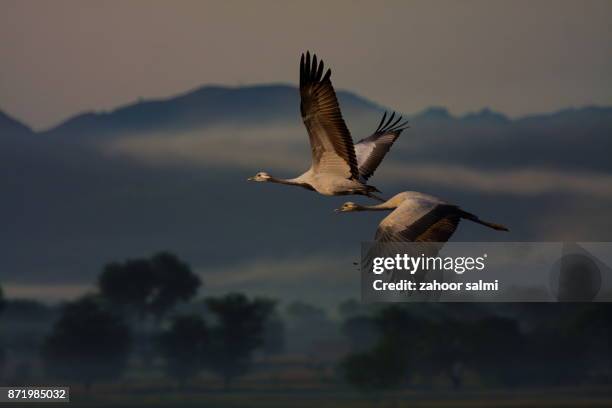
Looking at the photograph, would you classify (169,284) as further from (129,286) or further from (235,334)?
(235,334)

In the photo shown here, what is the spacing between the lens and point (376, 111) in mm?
145625

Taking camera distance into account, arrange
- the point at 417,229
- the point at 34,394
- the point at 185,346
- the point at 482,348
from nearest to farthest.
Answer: the point at 417,229
the point at 34,394
the point at 482,348
the point at 185,346

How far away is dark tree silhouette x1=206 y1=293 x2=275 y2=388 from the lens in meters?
74.4

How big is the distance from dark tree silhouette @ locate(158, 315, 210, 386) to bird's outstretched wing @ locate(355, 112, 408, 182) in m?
49.1

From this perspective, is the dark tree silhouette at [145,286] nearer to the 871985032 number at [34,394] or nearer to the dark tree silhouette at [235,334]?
the dark tree silhouette at [235,334]

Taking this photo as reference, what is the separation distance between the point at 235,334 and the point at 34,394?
14.7m

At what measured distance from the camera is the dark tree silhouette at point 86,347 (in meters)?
74.1

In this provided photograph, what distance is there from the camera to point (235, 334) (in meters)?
76.3

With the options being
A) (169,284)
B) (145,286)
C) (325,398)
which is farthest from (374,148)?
(169,284)

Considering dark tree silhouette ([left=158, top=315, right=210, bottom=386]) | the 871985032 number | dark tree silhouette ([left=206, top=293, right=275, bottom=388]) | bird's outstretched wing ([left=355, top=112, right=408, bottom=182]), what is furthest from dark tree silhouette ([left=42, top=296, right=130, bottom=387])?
bird's outstretched wing ([left=355, top=112, right=408, bottom=182])

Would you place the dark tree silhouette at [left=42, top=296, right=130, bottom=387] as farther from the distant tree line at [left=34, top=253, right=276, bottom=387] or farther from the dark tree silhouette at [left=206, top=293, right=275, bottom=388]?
the dark tree silhouette at [left=206, top=293, right=275, bottom=388]

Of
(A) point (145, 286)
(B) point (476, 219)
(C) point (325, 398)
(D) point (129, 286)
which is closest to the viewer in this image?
(B) point (476, 219)

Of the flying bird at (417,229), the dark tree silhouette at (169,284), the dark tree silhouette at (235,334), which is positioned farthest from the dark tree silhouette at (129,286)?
the flying bird at (417,229)

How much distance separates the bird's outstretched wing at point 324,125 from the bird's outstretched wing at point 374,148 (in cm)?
109
